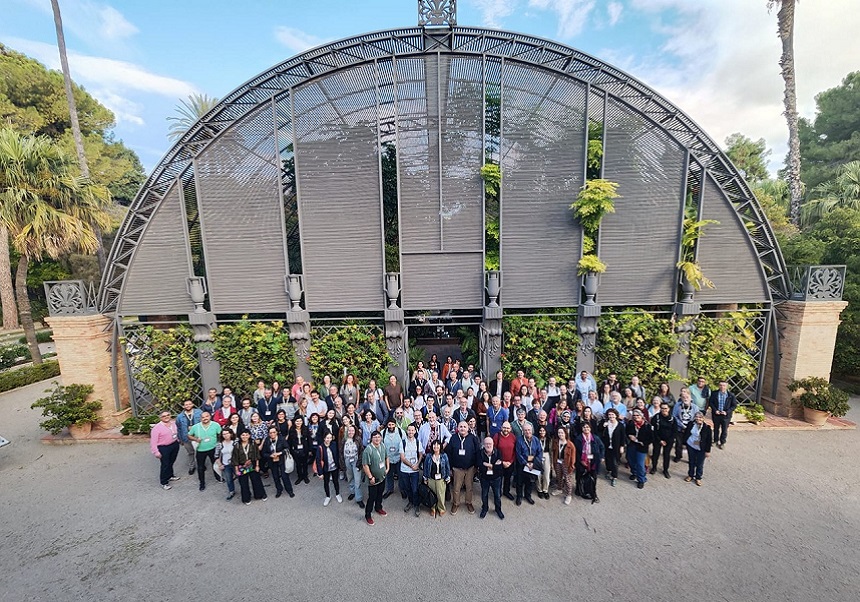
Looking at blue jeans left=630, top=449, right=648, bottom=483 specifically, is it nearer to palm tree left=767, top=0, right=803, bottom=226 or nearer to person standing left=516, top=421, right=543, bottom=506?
person standing left=516, top=421, right=543, bottom=506

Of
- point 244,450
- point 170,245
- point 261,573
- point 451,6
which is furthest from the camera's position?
point 170,245

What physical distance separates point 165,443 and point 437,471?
243 inches

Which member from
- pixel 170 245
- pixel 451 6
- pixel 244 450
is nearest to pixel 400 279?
pixel 244 450

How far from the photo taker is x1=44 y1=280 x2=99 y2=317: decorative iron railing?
1034 cm

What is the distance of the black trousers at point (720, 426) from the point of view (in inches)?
347

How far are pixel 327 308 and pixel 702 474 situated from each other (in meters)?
10.6

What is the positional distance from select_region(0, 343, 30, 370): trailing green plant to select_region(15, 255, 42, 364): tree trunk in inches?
107

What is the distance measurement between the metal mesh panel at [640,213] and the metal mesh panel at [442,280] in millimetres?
3918

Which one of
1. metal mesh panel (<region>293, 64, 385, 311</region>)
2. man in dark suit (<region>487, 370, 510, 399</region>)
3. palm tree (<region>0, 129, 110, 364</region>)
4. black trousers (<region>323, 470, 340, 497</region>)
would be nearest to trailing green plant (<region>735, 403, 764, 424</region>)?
man in dark suit (<region>487, 370, 510, 399</region>)

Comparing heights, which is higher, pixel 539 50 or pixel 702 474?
pixel 539 50

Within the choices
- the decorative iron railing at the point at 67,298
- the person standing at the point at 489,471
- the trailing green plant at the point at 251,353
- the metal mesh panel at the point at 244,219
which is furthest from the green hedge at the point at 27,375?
the person standing at the point at 489,471

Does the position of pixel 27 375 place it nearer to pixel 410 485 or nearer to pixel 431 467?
pixel 410 485

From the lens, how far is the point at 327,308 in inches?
436

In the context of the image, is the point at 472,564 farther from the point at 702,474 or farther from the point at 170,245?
the point at 170,245
